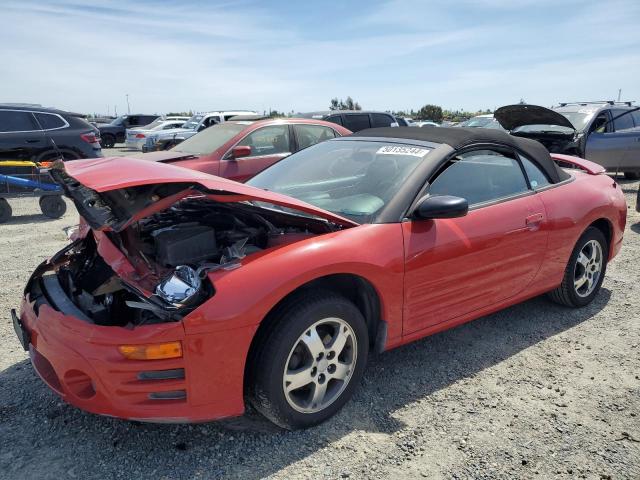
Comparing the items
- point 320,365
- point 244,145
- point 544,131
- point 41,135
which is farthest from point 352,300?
point 41,135

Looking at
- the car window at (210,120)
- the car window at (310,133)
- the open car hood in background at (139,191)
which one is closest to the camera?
the open car hood in background at (139,191)

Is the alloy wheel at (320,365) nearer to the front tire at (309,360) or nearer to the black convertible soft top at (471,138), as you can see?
the front tire at (309,360)

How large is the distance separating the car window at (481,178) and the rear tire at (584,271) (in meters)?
0.84

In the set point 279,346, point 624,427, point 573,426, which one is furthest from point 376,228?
point 624,427

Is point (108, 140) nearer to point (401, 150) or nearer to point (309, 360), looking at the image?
point (401, 150)

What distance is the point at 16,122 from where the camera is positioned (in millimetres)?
10289

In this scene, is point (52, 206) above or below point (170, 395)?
below

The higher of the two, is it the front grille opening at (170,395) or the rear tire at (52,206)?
the front grille opening at (170,395)

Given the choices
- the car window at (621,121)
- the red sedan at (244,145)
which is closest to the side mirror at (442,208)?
the red sedan at (244,145)

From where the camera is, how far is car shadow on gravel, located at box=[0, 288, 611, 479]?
2.34m

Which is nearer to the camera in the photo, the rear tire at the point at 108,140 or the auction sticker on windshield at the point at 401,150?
the auction sticker on windshield at the point at 401,150

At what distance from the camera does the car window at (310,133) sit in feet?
25.8

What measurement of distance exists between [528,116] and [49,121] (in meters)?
9.35

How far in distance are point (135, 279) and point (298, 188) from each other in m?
1.38
